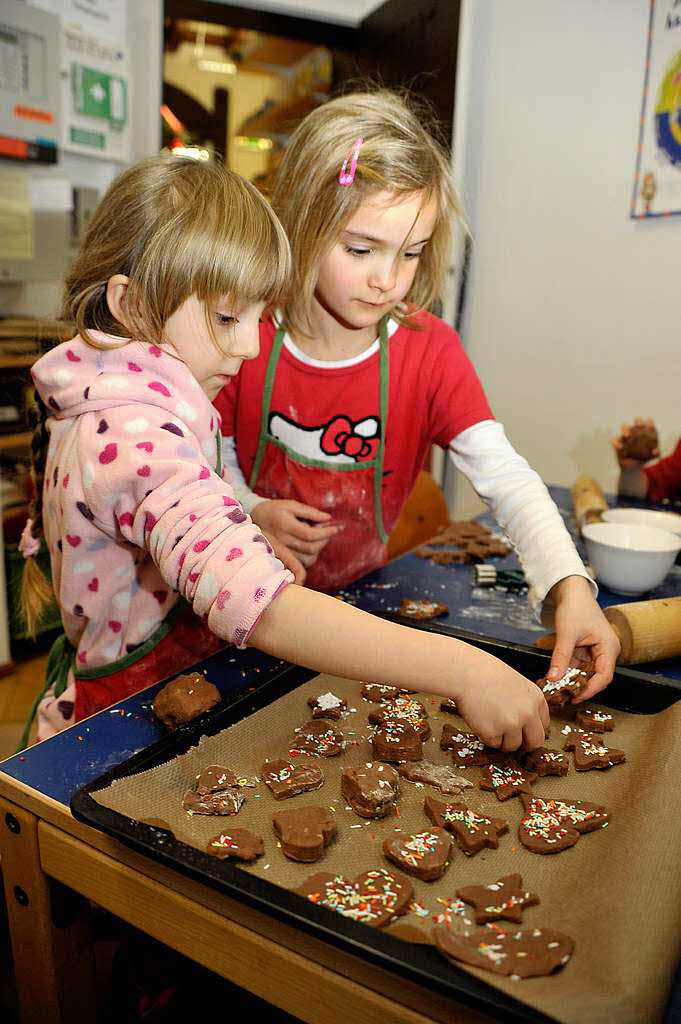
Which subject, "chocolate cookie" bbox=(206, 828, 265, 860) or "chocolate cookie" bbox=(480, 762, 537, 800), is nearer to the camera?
"chocolate cookie" bbox=(206, 828, 265, 860)

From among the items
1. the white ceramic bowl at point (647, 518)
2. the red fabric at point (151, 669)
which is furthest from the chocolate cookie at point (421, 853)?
the white ceramic bowl at point (647, 518)

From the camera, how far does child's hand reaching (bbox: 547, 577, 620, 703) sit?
0.85m

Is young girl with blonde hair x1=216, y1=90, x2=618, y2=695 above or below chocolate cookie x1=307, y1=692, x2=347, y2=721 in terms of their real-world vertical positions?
above

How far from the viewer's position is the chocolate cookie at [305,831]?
0.60 m

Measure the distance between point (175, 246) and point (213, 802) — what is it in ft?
1.74

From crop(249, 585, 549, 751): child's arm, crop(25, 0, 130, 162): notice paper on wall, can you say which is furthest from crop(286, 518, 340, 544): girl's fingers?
crop(25, 0, 130, 162): notice paper on wall

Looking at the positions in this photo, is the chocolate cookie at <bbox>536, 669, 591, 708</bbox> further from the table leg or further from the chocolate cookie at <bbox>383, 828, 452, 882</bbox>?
the table leg

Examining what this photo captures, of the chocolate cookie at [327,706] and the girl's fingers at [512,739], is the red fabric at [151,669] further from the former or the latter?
the girl's fingers at [512,739]

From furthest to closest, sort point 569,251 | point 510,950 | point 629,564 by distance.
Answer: point 569,251, point 629,564, point 510,950

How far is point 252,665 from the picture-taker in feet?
2.95

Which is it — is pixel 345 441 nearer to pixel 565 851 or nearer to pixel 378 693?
Result: pixel 378 693

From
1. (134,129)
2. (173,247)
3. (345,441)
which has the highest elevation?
(134,129)

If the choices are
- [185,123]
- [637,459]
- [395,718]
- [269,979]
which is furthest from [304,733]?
[185,123]

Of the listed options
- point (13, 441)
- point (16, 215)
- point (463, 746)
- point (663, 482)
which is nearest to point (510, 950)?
point (463, 746)
